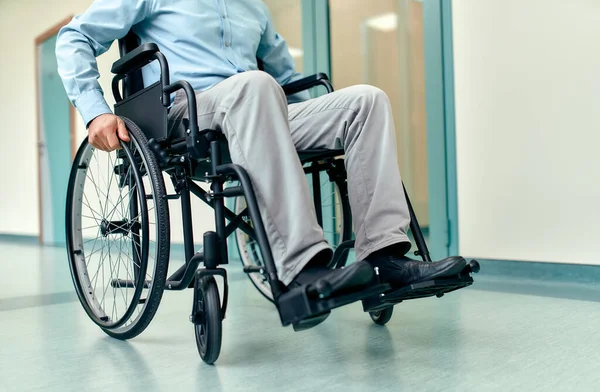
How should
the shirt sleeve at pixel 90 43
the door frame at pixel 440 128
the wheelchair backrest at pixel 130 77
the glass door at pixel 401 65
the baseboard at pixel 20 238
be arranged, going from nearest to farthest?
the shirt sleeve at pixel 90 43, the wheelchair backrest at pixel 130 77, the door frame at pixel 440 128, the glass door at pixel 401 65, the baseboard at pixel 20 238

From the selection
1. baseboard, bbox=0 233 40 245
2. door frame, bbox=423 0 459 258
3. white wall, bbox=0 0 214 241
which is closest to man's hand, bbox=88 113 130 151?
door frame, bbox=423 0 459 258

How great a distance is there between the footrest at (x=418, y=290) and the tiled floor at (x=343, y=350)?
12 cm

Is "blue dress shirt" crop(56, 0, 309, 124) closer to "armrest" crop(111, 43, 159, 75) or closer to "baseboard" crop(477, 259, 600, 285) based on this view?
"armrest" crop(111, 43, 159, 75)

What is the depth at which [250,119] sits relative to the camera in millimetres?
1030

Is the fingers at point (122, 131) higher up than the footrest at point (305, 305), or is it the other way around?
the fingers at point (122, 131)

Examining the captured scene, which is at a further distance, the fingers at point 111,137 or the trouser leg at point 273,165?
the fingers at point 111,137

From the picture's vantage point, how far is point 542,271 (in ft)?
6.72

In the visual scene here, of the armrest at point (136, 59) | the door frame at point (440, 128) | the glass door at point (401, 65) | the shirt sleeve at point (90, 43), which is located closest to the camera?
the armrest at point (136, 59)

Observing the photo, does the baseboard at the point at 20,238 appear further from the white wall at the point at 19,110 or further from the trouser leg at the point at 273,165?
the trouser leg at the point at 273,165

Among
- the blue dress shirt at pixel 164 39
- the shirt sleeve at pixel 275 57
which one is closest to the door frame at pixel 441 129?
the shirt sleeve at pixel 275 57

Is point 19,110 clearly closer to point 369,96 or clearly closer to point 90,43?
point 90,43

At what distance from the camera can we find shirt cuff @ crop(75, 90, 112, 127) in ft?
4.13

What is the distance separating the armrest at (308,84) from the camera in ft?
4.85

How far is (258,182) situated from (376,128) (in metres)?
0.31
